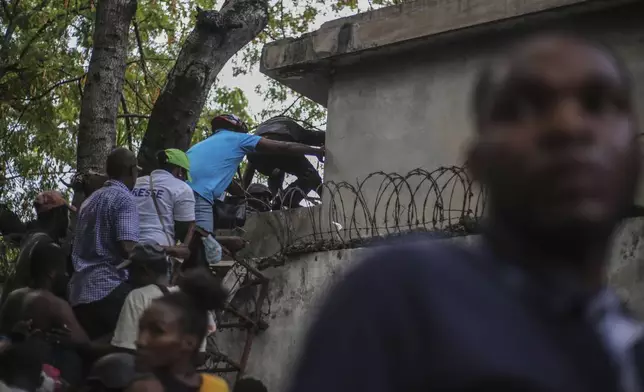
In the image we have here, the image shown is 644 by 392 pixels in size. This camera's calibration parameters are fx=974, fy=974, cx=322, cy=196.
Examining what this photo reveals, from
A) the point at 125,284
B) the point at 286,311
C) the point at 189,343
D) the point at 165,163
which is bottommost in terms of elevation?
the point at 286,311

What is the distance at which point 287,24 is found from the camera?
1488cm

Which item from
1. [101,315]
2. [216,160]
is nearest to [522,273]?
[101,315]

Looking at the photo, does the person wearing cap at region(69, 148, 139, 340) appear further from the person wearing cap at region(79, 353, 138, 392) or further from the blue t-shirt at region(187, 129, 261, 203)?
the blue t-shirt at region(187, 129, 261, 203)

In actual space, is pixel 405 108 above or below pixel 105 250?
above

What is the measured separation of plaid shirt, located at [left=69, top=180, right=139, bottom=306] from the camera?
5.57m

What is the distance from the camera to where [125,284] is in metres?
5.61

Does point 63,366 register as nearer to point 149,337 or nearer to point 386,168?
point 149,337

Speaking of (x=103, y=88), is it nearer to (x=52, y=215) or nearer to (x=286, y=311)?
(x=52, y=215)

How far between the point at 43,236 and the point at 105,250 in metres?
0.48

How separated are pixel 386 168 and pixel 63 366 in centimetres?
343

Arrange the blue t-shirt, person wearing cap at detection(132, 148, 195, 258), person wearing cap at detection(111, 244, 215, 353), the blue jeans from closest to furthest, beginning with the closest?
person wearing cap at detection(111, 244, 215, 353) < person wearing cap at detection(132, 148, 195, 258) < the blue jeans < the blue t-shirt

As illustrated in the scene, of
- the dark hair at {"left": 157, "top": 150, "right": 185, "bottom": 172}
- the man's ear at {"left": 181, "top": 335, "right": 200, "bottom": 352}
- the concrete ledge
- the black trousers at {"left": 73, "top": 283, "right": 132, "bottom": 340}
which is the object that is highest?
the concrete ledge

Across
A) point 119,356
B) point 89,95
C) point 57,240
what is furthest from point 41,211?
point 119,356

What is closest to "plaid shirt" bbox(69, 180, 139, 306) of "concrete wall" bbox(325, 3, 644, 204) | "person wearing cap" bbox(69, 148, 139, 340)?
"person wearing cap" bbox(69, 148, 139, 340)
